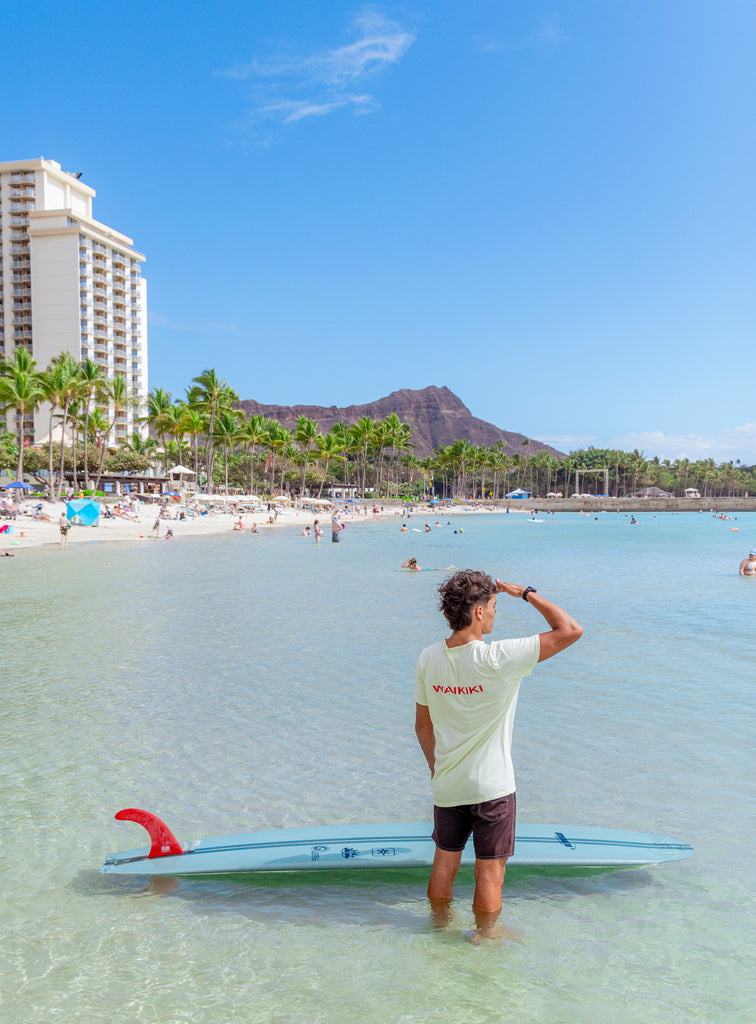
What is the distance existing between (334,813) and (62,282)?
377 ft

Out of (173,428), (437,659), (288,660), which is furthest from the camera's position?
(173,428)

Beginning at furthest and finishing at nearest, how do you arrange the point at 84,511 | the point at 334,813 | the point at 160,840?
the point at 84,511
the point at 334,813
the point at 160,840

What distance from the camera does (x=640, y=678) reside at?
10.0 meters

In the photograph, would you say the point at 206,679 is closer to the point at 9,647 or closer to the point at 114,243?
the point at 9,647

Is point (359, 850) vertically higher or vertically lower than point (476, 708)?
lower

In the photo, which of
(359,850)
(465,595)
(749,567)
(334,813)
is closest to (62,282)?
(749,567)

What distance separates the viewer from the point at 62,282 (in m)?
105

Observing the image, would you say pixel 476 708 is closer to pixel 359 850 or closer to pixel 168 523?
pixel 359 850

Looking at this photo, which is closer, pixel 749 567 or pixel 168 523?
pixel 749 567

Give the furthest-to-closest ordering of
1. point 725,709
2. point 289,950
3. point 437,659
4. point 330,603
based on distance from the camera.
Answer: point 330,603 → point 725,709 → point 289,950 → point 437,659

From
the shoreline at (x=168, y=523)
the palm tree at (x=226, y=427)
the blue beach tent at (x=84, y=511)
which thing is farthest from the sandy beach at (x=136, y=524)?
the palm tree at (x=226, y=427)

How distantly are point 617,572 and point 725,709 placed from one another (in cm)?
1907

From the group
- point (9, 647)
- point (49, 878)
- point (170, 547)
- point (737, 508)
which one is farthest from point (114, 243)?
point (737, 508)

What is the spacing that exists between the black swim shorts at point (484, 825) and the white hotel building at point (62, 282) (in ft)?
346
